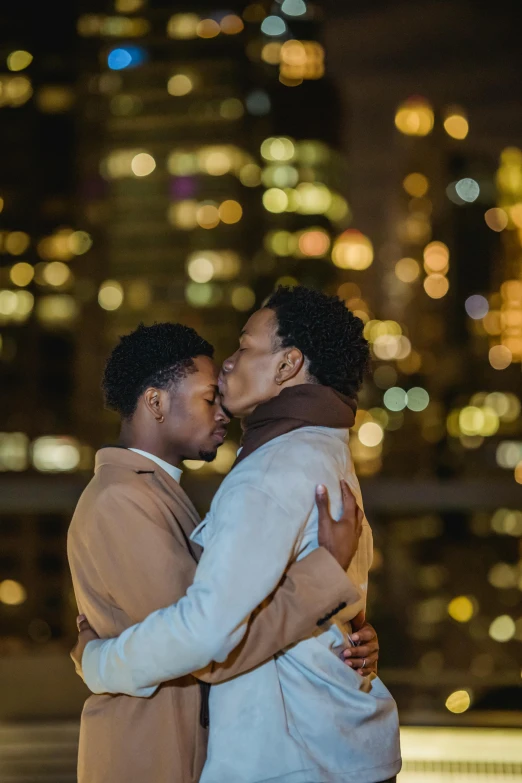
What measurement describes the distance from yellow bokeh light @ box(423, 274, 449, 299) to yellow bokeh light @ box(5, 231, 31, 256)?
29101mm

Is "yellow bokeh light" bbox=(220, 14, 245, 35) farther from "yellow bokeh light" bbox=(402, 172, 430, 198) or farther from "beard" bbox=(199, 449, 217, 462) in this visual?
"beard" bbox=(199, 449, 217, 462)

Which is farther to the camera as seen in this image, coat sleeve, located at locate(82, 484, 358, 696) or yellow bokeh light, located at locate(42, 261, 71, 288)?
yellow bokeh light, located at locate(42, 261, 71, 288)

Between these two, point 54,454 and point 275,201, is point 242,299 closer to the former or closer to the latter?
point 275,201

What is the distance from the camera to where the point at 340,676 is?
4.81 feet

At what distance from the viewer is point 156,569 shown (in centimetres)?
148

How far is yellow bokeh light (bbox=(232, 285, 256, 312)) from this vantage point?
50312mm

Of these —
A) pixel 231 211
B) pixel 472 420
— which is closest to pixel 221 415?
pixel 231 211

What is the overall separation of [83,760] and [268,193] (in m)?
58.3

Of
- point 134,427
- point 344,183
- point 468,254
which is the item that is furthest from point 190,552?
point 468,254

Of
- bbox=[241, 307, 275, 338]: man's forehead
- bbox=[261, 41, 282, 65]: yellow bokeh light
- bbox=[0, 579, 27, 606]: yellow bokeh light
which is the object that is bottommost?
bbox=[0, 579, 27, 606]: yellow bokeh light

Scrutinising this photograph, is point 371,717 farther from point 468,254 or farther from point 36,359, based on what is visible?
point 468,254

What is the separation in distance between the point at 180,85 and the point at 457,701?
60.9 meters

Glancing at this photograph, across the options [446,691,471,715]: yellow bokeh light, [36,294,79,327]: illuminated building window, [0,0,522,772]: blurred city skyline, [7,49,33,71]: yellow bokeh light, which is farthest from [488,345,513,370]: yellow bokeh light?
[446,691,471,715]: yellow bokeh light

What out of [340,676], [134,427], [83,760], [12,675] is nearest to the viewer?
[340,676]
